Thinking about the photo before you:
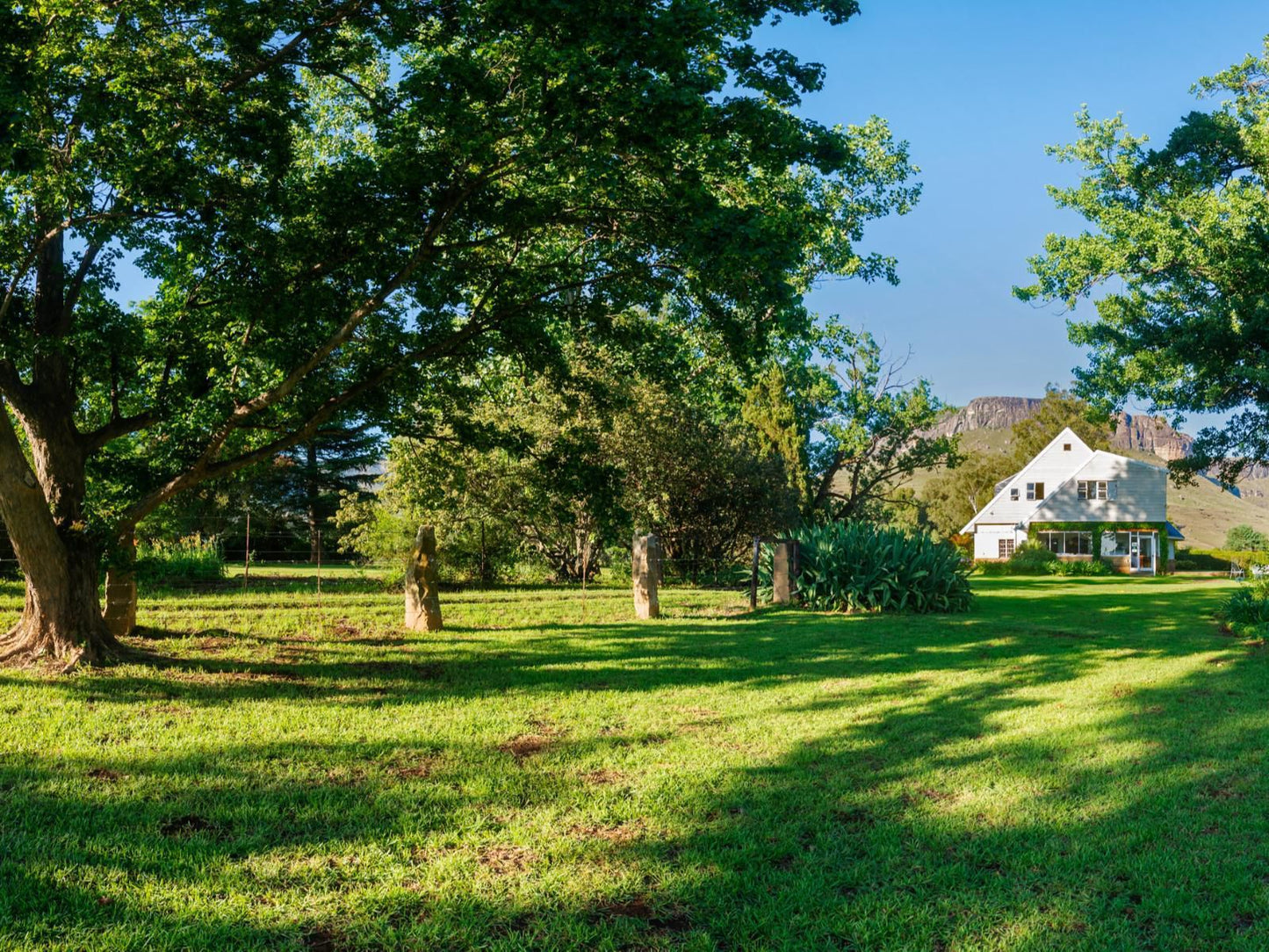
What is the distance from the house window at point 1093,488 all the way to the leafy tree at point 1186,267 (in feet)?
82.1

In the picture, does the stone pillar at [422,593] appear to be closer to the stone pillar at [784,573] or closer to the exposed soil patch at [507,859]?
the stone pillar at [784,573]

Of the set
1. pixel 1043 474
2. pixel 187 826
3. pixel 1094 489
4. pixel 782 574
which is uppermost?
pixel 1043 474

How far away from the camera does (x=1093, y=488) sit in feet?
140

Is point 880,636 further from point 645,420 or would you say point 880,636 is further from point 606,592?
point 645,420

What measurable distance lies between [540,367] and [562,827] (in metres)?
7.02

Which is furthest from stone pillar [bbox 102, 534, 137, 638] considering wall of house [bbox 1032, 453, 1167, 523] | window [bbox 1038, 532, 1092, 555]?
wall of house [bbox 1032, 453, 1167, 523]

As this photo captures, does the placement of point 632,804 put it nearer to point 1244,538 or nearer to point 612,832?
point 612,832

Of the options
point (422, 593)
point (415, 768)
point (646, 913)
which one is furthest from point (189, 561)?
point (646, 913)

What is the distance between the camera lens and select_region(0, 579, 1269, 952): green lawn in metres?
3.27

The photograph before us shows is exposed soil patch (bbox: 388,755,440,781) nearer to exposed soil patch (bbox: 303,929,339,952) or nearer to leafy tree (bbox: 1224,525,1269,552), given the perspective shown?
exposed soil patch (bbox: 303,929,339,952)

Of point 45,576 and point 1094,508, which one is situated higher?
point 1094,508

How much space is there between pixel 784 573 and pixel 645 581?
9.94ft

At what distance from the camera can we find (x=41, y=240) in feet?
26.6

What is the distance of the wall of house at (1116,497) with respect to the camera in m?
41.2
